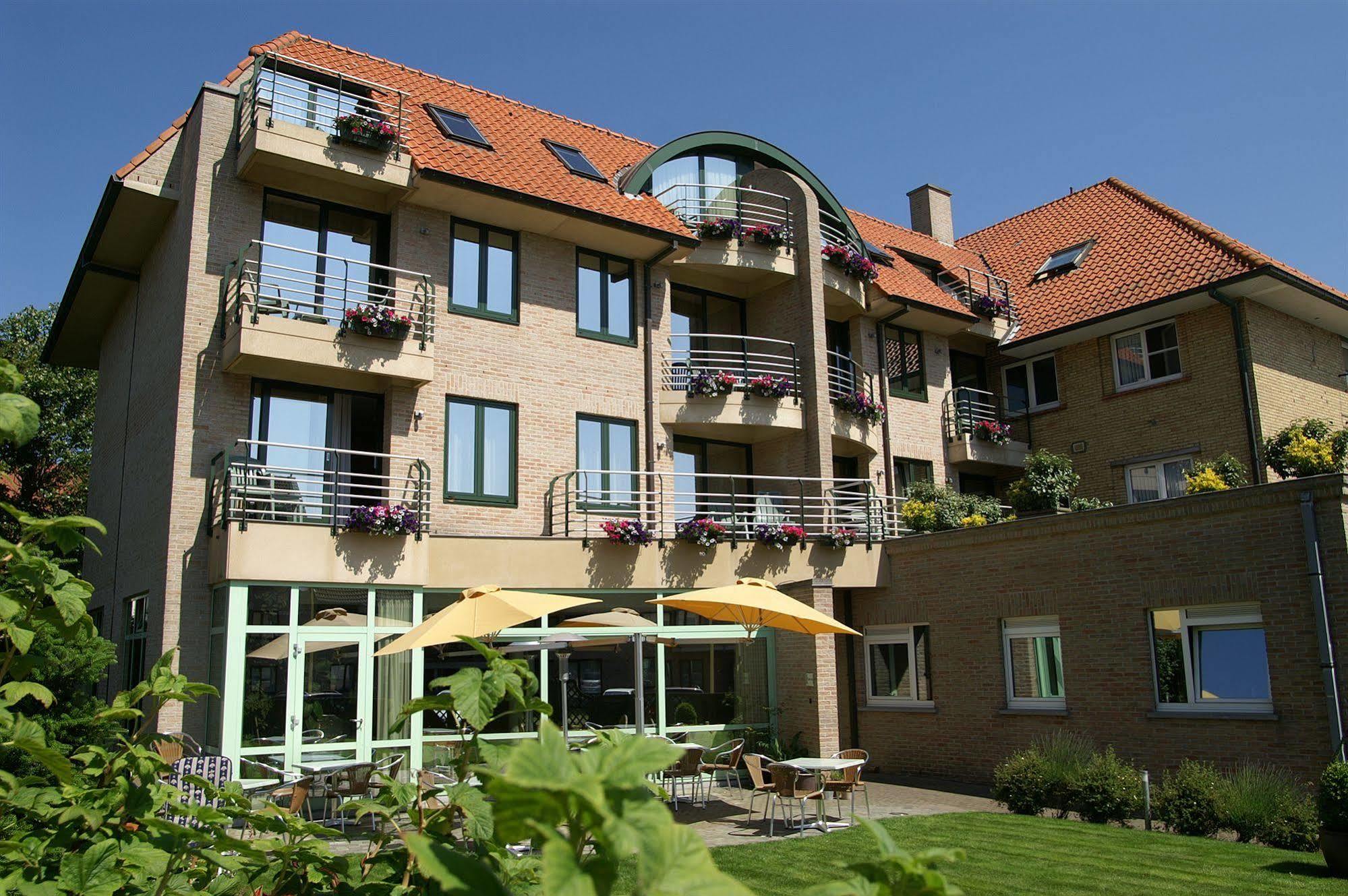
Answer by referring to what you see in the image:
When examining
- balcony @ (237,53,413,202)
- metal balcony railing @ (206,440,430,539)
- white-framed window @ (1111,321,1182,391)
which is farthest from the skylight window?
white-framed window @ (1111,321,1182,391)

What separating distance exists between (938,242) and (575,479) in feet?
52.7

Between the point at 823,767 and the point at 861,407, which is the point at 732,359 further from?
the point at 823,767

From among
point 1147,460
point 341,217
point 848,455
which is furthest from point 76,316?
point 1147,460

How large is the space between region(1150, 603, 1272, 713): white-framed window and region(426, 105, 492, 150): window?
45.2ft

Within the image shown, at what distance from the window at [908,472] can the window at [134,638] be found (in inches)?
587

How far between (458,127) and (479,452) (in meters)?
6.35

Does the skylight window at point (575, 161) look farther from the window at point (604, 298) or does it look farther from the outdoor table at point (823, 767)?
the outdoor table at point (823, 767)

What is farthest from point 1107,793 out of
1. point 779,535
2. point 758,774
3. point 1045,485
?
point 1045,485

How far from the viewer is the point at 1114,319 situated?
22.6 metres

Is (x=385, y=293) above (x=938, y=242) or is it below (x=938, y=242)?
below

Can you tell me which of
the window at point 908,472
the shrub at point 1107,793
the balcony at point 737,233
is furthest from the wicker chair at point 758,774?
the window at point 908,472

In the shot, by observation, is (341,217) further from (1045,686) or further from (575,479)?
(1045,686)

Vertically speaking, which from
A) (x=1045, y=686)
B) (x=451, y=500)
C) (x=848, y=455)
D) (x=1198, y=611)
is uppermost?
(x=848, y=455)

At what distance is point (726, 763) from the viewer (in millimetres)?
16250
